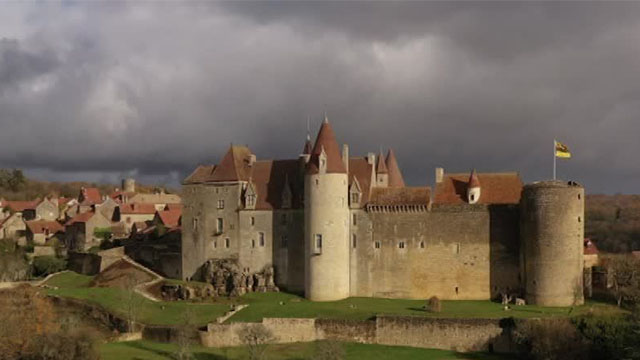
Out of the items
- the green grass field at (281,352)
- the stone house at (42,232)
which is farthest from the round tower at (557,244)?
the stone house at (42,232)

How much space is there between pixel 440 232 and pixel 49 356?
3023 centimetres

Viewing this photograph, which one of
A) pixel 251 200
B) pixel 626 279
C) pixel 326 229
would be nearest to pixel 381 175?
pixel 326 229

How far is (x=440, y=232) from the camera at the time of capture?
211ft

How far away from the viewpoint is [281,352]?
178ft

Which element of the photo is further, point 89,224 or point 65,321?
point 89,224

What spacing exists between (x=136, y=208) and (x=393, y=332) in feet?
199

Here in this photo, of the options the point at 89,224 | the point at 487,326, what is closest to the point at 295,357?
the point at 487,326

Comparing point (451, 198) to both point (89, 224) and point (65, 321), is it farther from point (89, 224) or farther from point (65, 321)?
point (89, 224)

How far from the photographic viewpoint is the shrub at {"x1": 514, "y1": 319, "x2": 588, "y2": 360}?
50.3m

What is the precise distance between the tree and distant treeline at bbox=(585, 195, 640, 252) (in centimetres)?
5416

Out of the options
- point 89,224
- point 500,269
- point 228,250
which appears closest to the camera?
point 500,269

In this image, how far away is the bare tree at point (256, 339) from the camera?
51263mm

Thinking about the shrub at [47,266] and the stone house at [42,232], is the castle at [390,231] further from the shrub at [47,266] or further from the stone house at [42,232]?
the stone house at [42,232]

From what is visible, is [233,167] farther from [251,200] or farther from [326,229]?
[326,229]
